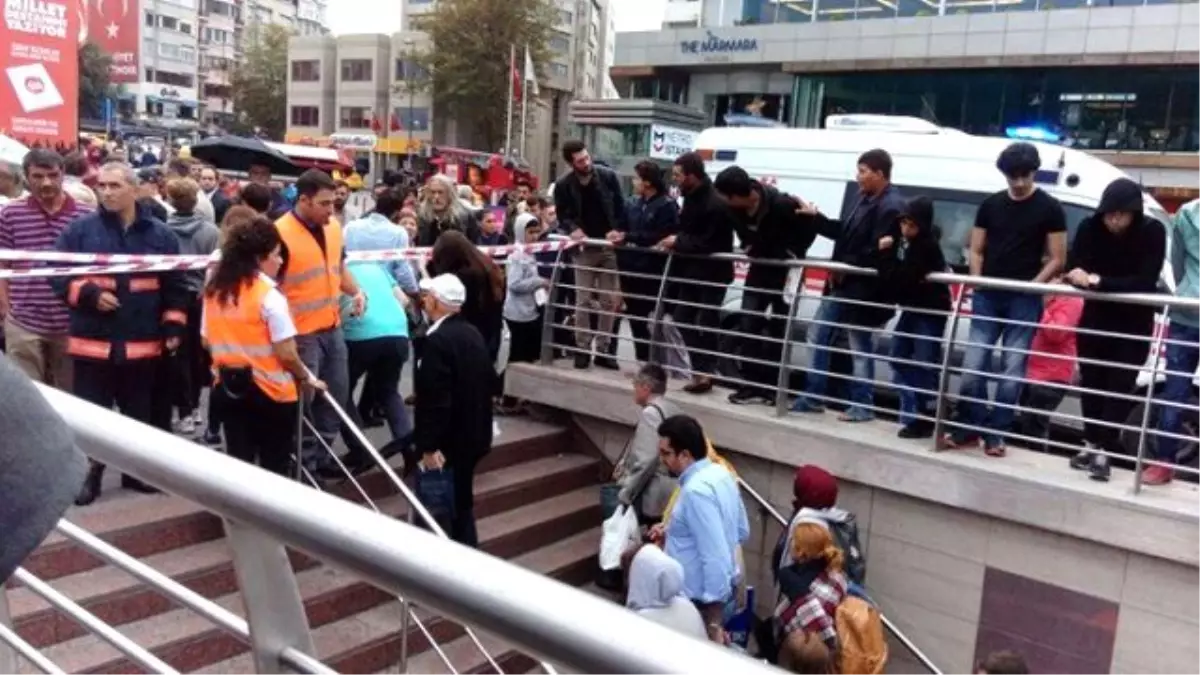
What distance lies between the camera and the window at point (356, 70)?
71.4 metres

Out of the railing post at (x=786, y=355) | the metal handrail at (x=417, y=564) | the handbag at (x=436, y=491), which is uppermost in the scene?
the metal handrail at (x=417, y=564)

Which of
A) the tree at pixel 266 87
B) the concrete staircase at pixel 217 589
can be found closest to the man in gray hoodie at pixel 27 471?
the concrete staircase at pixel 217 589

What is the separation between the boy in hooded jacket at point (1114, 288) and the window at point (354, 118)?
70.7m

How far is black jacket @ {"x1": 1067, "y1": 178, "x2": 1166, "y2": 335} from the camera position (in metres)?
5.43

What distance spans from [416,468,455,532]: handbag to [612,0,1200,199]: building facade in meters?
18.7

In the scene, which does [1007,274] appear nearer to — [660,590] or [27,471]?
[660,590]

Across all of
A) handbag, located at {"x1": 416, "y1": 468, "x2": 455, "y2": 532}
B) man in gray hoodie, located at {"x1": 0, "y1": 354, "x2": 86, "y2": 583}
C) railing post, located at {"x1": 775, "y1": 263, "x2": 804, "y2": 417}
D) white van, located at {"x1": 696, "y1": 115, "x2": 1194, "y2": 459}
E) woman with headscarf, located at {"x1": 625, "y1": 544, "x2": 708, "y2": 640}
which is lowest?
woman with headscarf, located at {"x1": 625, "y1": 544, "x2": 708, "y2": 640}

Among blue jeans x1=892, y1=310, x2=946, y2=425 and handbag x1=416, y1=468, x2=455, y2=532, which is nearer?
handbag x1=416, y1=468, x2=455, y2=532

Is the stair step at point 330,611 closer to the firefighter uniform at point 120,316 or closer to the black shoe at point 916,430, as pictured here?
the firefighter uniform at point 120,316

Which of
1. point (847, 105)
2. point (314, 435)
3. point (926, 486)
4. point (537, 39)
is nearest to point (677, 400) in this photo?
point (926, 486)

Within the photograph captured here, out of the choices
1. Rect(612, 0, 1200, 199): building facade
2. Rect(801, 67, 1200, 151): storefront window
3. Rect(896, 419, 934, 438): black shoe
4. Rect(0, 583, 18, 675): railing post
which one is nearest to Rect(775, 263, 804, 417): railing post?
Rect(896, 419, 934, 438): black shoe

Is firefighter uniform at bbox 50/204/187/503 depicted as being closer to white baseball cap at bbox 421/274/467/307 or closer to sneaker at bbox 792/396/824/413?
white baseball cap at bbox 421/274/467/307

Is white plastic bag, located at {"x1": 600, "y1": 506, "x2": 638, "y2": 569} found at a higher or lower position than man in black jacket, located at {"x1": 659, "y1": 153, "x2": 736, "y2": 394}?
lower

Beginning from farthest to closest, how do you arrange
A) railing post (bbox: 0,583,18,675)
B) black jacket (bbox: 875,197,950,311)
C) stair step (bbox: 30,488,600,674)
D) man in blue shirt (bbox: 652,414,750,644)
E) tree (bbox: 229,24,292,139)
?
tree (bbox: 229,24,292,139), black jacket (bbox: 875,197,950,311), man in blue shirt (bbox: 652,414,750,644), stair step (bbox: 30,488,600,674), railing post (bbox: 0,583,18,675)
